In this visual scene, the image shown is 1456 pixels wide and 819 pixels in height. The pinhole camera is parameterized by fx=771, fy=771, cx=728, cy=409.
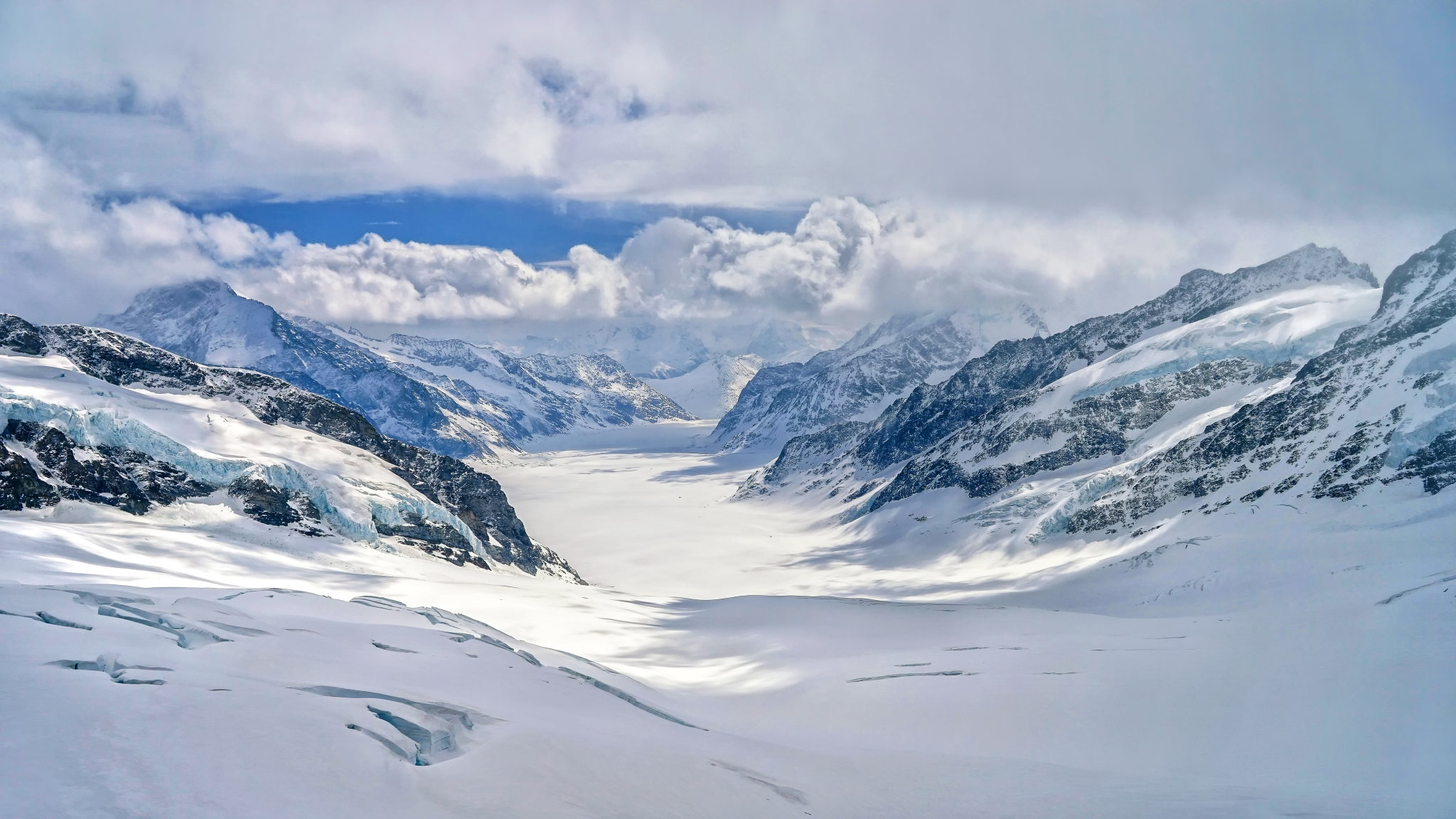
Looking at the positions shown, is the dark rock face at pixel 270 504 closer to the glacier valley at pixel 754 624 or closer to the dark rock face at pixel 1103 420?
the glacier valley at pixel 754 624

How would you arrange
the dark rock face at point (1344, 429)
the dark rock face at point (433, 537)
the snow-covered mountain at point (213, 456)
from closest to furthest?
the snow-covered mountain at point (213, 456), the dark rock face at point (1344, 429), the dark rock face at point (433, 537)

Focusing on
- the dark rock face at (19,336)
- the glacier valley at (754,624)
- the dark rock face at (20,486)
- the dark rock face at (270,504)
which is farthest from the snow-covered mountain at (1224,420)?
the dark rock face at (19,336)

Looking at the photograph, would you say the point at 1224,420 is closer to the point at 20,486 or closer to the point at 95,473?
the point at 95,473

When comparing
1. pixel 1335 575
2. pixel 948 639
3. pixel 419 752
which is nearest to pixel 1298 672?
pixel 948 639

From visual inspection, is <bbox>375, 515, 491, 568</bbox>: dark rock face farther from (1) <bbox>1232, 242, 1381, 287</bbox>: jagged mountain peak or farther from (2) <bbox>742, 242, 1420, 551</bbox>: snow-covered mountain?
(1) <bbox>1232, 242, 1381, 287</bbox>: jagged mountain peak

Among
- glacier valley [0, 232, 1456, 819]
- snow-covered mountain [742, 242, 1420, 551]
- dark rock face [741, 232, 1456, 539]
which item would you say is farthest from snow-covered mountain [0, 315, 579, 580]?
dark rock face [741, 232, 1456, 539]
